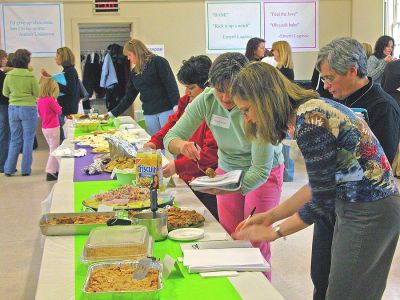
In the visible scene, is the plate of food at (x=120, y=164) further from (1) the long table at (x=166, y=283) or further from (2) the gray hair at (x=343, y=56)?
(2) the gray hair at (x=343, y=56)

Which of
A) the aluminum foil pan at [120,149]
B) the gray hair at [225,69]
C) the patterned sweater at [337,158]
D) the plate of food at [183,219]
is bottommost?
the plate of food at [183,219]

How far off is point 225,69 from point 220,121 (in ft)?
0.94

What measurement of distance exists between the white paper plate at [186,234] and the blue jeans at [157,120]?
3.29 metres

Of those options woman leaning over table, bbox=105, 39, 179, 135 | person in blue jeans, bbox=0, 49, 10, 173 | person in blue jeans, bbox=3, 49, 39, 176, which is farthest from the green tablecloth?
person in blue jeans, bbox=0, 49, 10, 173

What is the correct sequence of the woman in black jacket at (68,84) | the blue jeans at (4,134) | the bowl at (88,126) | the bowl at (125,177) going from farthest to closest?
the blue jeans at (4,134) < the woman in black jacket at (68,84) < the bowl at (88,126) < the bowl at (125,177)

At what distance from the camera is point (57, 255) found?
6.47 ft

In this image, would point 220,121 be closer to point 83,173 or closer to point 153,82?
point 83,173

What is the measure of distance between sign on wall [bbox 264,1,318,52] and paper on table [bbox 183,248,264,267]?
7.56 m

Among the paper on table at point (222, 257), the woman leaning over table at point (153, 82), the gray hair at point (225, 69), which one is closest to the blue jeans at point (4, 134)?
the woman leaning over table at point (153, 82)

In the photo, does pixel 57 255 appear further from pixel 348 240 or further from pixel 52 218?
pixel 348 240

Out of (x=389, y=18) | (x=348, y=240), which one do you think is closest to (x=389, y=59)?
(x=389, y=18)

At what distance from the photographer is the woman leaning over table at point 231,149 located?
8.00 ft

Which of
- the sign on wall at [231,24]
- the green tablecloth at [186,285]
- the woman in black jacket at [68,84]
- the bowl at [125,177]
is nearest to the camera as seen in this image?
the green tablecloth at [186,285]

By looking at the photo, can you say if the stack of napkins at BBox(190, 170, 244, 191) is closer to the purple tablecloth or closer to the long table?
the long table
